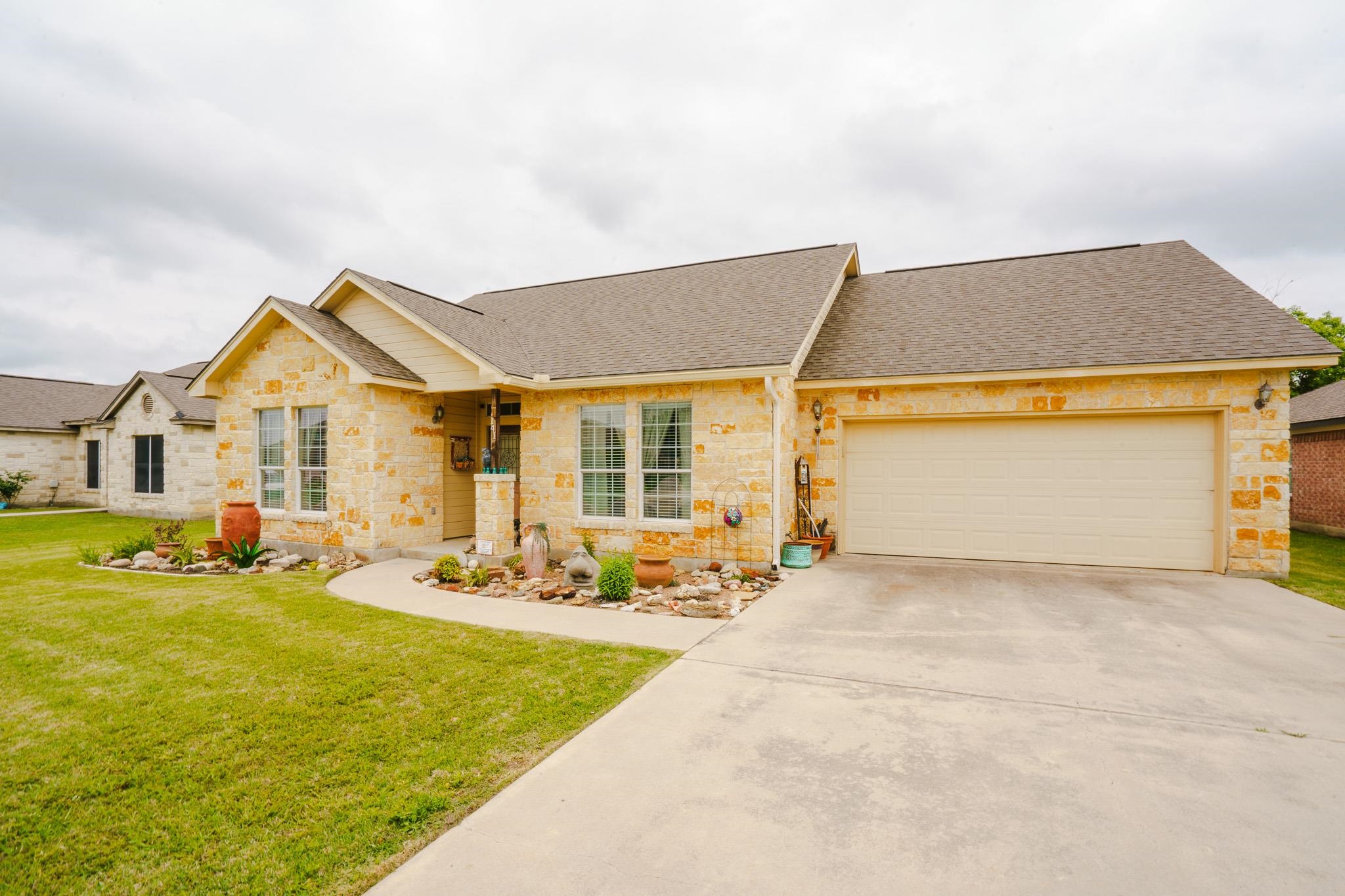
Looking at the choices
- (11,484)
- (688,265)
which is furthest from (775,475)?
(11,484)

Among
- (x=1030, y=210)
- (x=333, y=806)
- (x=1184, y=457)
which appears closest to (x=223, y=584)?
(x=333, y=806)

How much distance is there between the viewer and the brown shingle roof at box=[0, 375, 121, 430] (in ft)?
66.3

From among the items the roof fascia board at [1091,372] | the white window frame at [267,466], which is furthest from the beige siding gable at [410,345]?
the roof fascia board at [1091,372]

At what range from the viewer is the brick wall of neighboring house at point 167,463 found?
16.6m

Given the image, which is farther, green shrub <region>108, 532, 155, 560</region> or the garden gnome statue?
green shrub <region>108, 532, 155, 560</region>

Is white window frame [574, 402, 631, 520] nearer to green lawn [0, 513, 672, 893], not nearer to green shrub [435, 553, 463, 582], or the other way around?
green shrub [435, 553, 463, 582]

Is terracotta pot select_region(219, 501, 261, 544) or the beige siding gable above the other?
the beige siding gable

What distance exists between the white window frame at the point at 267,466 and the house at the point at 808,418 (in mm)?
45

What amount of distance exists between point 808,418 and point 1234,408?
6.03m

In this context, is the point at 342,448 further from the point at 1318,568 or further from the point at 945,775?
the point at 1318,568

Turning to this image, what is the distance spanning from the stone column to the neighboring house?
18.1m

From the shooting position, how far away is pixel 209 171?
13602 millimetres

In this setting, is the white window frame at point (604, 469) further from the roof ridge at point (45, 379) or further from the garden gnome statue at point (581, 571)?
the roof ridge at point (45, 379)

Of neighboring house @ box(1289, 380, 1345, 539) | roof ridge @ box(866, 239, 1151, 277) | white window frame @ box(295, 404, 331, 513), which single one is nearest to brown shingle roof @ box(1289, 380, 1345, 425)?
neighboring house @ box(1289, 380, 1345, 539)
